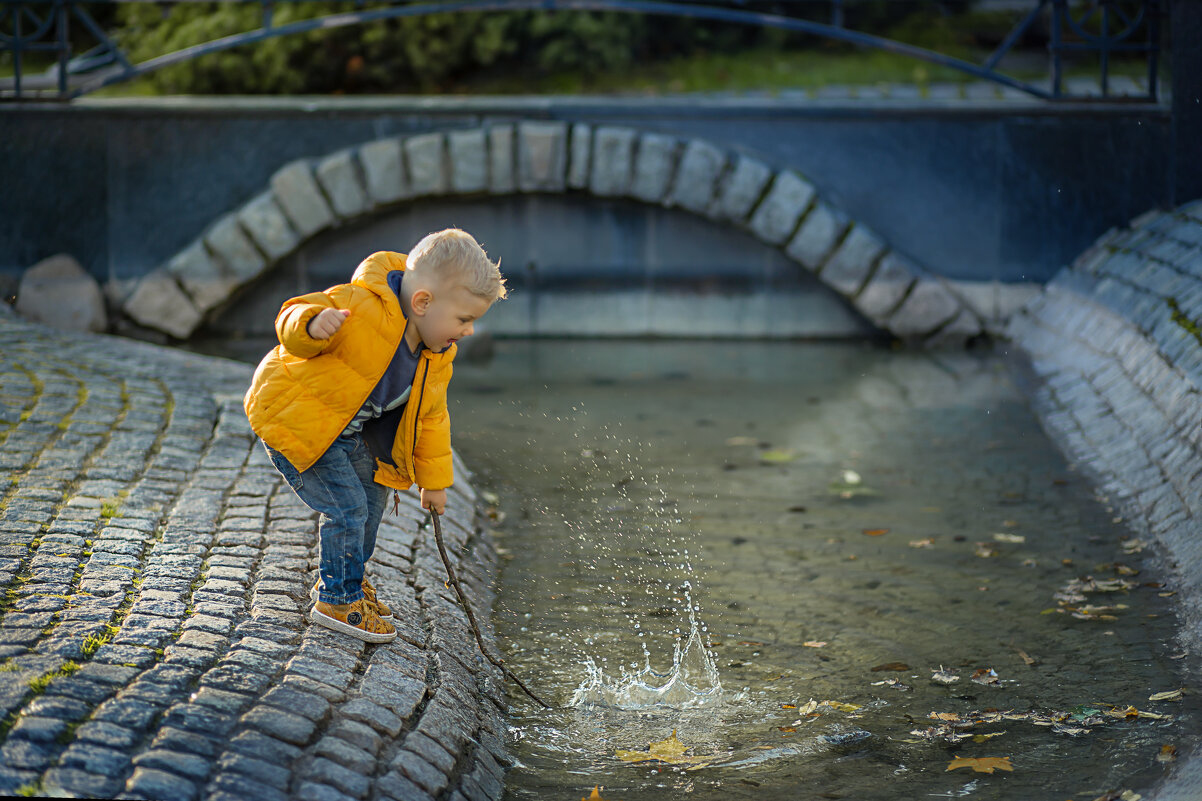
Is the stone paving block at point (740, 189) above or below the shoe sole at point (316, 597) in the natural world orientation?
above

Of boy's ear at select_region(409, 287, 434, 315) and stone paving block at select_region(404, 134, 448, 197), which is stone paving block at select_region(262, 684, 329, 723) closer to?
boy's ear at select_region(409, 287, 434, 315)

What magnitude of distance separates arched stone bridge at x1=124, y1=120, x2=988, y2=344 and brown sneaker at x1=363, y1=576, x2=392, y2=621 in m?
5.99

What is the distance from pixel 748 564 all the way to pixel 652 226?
203 inches

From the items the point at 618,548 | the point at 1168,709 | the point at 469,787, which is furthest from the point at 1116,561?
the point at 469,787

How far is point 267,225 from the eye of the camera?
914 centimetres

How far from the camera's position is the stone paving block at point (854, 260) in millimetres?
9180

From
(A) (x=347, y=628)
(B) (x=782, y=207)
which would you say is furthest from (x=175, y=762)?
(B) (x=782, y=207)

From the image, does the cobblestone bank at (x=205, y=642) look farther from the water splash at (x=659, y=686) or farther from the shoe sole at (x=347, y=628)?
the water splash at (x=659, y=686)

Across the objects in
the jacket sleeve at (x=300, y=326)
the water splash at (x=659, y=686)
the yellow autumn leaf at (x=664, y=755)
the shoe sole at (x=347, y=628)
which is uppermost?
the jacket sleeve at (x=300, y=326)

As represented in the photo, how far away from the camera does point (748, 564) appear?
16.1 ft

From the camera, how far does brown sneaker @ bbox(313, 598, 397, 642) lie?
3463 millimetres

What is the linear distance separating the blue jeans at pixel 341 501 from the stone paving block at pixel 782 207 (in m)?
6.17

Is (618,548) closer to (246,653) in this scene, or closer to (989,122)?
(246,653)

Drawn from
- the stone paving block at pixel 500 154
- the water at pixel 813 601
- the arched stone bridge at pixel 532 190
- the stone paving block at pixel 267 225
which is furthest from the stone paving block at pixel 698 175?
the stone paving block at pixel 267 225
